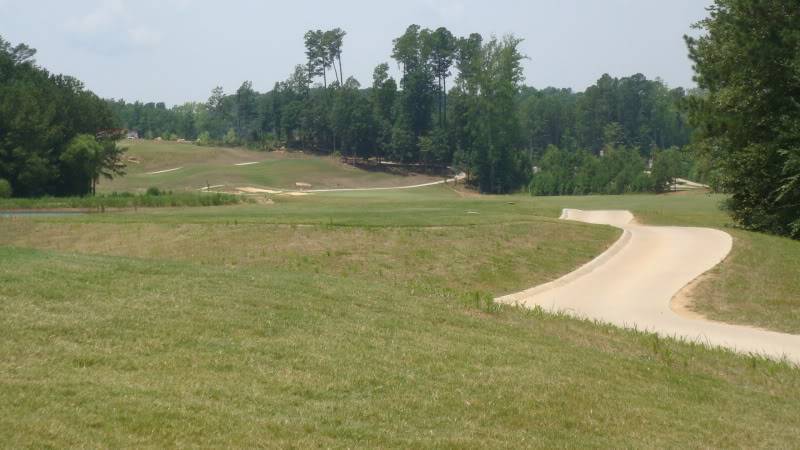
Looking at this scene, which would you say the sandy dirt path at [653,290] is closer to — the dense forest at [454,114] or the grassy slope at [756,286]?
the grassy slope at [756,286]

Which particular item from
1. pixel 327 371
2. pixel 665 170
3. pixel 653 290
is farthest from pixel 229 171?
pixel 327 371

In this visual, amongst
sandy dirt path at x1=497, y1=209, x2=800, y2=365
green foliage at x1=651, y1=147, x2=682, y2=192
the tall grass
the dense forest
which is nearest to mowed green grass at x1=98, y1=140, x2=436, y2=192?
the dense forest

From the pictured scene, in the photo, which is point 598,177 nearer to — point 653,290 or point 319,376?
point 653,290

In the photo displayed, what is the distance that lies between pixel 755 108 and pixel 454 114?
73793 mm

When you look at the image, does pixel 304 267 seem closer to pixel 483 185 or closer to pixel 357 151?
pixel 483 185

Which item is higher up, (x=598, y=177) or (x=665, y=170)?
(x=665, y=170)

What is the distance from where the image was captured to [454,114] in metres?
106

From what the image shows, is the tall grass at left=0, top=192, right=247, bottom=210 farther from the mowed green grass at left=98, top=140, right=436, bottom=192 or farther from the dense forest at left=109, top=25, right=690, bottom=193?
the dense forest at left=109, top=25, right=690, bottom=193

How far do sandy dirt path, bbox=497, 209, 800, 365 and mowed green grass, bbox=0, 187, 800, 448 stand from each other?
1.91 metres

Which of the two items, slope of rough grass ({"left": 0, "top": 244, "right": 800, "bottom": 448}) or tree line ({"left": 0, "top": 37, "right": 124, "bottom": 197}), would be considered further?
tree line ({"left": 0, "top": 37, "right": 124, "bottom": 197})

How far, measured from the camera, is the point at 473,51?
4190 inches

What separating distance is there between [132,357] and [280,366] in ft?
4.90

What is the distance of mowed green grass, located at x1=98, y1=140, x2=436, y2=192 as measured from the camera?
86.2 meters

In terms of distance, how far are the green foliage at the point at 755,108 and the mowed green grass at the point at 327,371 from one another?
19.3m
